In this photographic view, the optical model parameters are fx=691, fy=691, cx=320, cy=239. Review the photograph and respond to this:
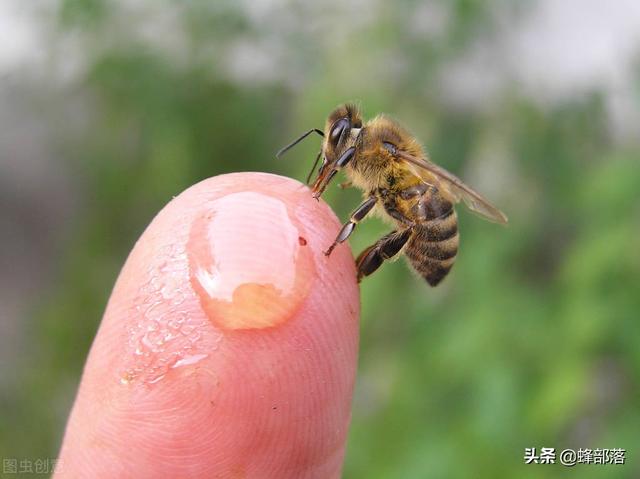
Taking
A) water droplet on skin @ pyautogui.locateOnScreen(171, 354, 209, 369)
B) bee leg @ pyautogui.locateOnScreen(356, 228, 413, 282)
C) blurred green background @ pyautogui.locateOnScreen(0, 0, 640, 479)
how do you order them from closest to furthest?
water droplet on skin @ pyautogui.locateOnScreen(171, 354, 209, 369)
bee leg @ pyautogui.locateOnScreen(356, 228, 413, 282)
blurred green background @ pyautogui.locateOnScreen(0, 0, 640, 479)

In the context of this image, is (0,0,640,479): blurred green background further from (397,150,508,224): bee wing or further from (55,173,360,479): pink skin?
(55,173,360,479): pink skin

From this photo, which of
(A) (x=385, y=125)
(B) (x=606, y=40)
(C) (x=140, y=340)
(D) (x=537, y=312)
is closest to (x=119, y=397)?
(C) (x=140, y=340)

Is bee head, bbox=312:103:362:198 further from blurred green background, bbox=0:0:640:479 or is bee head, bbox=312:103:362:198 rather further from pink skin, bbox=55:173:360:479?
blurred green background, bbox=0:0:640:479

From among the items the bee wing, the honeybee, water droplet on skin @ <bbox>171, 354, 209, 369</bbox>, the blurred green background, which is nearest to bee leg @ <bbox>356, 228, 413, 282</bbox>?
the honeybee

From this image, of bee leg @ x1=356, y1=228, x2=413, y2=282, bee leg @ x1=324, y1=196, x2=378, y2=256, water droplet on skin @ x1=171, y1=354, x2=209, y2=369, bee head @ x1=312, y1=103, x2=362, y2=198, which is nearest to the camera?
water droplet on skin @ x1=171, y1=354, x2=209, y2=369

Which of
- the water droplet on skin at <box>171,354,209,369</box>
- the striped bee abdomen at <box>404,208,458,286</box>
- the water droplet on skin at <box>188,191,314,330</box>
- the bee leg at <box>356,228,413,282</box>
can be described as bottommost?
the water droplet on skin at <box>171,354,209,369</box>

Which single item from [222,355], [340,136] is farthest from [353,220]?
[222,355]

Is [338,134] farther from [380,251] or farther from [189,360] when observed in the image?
[189,360]

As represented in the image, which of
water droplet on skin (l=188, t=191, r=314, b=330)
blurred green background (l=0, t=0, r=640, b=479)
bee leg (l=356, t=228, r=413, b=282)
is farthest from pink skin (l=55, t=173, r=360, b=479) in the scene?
blurred green background (l=0, t=0, r=640, b=479)

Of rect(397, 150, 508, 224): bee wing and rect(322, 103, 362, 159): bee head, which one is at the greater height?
rect(322, 103, 362, 159): bee head

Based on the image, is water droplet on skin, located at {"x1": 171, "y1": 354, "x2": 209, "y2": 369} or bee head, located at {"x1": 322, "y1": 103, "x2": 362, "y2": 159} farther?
bee head, located at {"x1": 322, "y1": 103, "x2": 362, "y2": 159}
